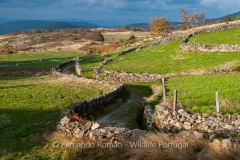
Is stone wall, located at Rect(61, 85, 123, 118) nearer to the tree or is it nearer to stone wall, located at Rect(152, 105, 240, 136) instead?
stone wall, located at Rect(152, 105, 240, 136)

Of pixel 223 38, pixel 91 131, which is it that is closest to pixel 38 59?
pixel 223 38

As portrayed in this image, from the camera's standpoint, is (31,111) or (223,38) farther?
(223,38)

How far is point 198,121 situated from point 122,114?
27.2ft

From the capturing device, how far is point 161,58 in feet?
167

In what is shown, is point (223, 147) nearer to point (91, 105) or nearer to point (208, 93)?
point (208, 93)

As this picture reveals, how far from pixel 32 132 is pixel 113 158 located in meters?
7.83

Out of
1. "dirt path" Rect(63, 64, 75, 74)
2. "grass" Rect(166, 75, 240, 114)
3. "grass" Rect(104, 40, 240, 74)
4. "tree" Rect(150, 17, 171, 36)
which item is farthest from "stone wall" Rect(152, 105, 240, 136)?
"tree" Rect(150, 17, 171, 36)

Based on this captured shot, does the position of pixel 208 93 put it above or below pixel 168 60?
below

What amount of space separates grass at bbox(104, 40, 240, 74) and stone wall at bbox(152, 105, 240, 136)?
22720mm

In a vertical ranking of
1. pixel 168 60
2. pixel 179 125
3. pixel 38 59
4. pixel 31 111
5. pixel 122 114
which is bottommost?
pixel 122 114

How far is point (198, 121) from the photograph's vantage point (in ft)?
56.9

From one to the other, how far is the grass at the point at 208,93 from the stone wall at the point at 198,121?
158 cm

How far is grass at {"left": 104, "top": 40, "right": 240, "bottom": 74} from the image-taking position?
41938 millimetres

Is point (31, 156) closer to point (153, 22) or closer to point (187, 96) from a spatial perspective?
point (187, 96)
